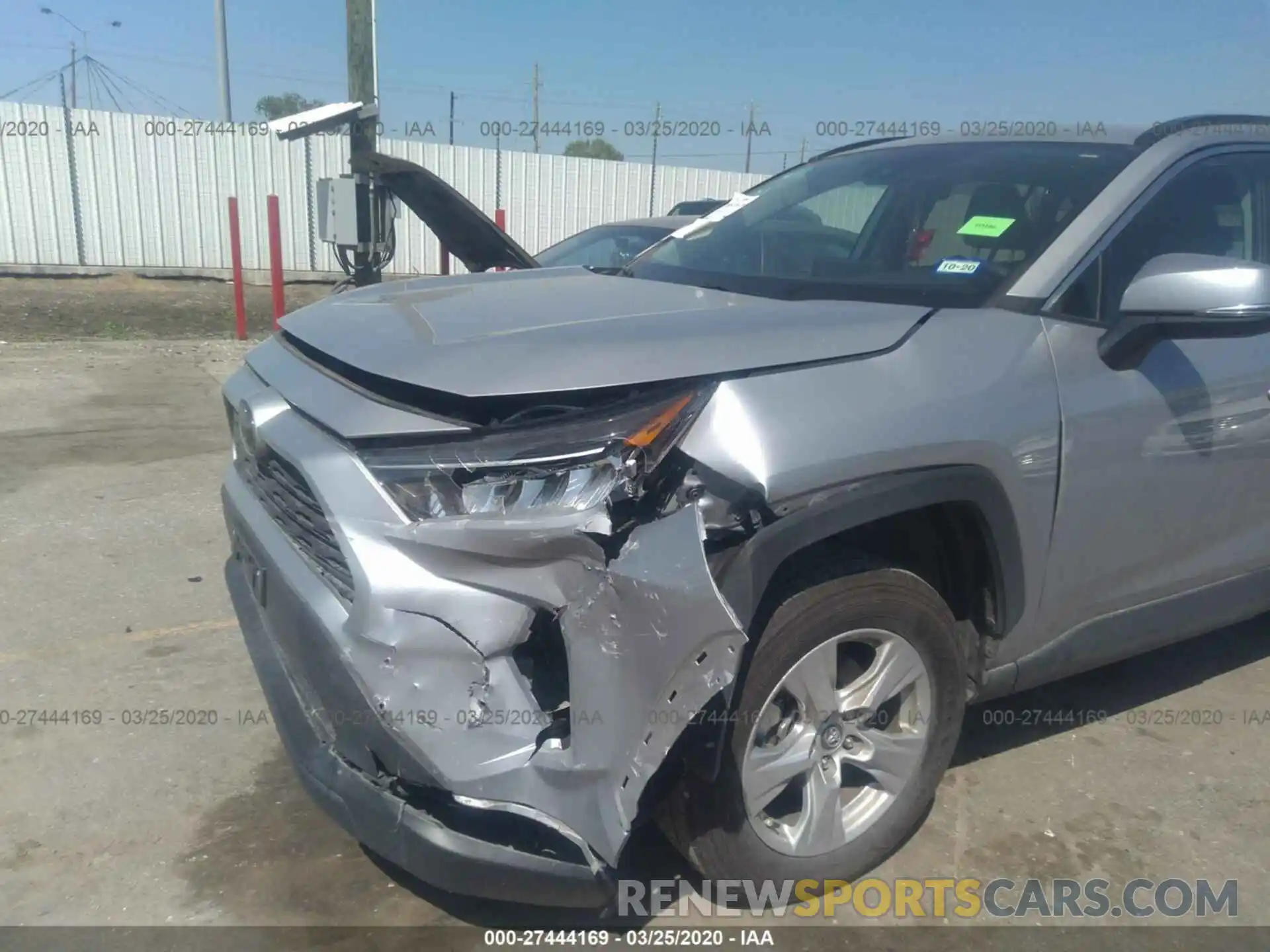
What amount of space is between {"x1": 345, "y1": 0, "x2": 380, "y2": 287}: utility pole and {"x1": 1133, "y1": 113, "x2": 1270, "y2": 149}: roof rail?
548 centimetres

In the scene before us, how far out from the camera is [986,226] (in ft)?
10.0

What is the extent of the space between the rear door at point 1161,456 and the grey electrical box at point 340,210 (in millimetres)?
6734

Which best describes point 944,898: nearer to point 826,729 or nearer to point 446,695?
point 826,729

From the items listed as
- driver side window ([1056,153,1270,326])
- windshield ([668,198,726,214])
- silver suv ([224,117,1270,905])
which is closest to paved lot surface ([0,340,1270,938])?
silver suv ([224,117,1270,905])

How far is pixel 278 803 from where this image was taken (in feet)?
9.87

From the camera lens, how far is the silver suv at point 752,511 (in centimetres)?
205

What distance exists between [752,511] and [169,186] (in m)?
18.0

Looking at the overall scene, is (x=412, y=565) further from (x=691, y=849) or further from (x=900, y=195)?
(x=900, y=195)

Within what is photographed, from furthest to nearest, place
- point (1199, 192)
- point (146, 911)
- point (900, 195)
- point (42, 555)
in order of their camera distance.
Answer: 1. point (42, 555)
2. point (900, 195)
3. point (1199, 192)
4. point (146, 911)

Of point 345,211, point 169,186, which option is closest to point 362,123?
point 345,211

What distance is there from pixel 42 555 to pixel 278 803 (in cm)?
248

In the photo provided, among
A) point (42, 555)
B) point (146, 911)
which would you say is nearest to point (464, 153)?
point (42, 555)

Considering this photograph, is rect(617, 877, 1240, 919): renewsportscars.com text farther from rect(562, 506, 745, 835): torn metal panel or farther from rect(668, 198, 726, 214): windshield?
rect(668, 198, 726, 214): windshield

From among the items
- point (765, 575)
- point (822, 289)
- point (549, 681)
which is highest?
point (822, 289)
